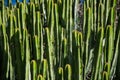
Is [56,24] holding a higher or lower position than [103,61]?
higher

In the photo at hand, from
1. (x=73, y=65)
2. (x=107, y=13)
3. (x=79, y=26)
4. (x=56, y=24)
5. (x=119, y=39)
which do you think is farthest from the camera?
(x=79, y=26)

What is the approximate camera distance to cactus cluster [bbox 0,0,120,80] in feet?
7.17

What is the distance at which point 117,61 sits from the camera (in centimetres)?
262

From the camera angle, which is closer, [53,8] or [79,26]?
[53,8]

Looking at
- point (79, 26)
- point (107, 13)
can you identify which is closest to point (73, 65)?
point (107, 13)

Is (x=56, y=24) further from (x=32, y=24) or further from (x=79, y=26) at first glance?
(x=79, y=26)

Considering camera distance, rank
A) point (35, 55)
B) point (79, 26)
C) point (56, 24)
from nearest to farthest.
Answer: point (35, 55) → point (56, 24) → point (79, 26)

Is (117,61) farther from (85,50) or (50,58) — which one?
(50,58)

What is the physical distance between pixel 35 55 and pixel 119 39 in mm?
624

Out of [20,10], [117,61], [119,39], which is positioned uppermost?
[20,10]

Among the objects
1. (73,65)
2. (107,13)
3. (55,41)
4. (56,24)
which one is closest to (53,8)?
(56,24)

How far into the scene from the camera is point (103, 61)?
2.45 meters

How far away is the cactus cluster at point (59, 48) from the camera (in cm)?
219

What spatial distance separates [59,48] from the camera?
8.36ft
